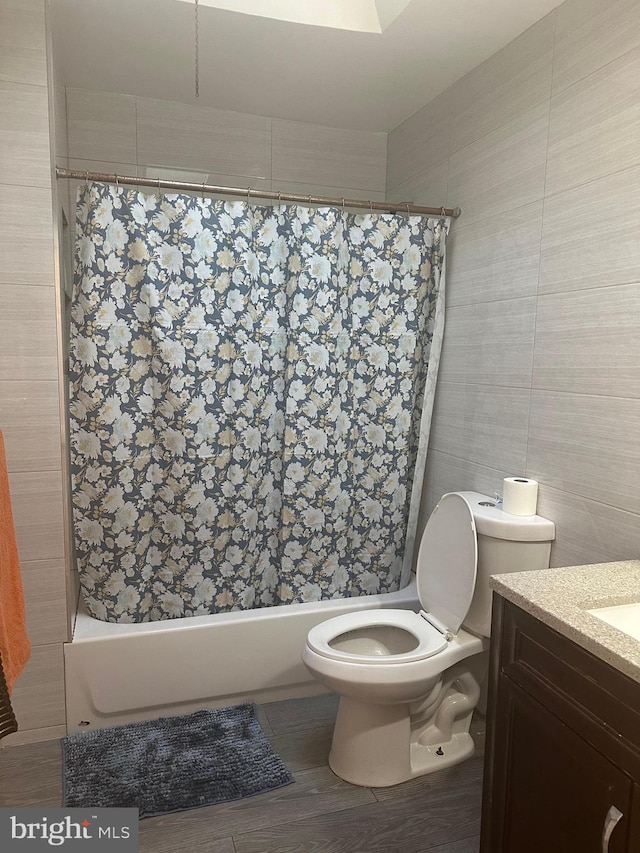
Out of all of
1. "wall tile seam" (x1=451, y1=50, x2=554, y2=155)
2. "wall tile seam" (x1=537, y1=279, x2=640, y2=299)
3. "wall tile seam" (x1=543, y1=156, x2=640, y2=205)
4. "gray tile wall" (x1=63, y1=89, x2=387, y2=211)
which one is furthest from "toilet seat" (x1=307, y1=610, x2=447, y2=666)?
"gray tile wall" (x1=63, y1=89, x2=387, y2=211)

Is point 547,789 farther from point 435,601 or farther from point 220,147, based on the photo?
point 220,147

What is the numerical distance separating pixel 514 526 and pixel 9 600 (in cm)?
145

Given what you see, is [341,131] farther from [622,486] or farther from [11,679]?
[11,679]

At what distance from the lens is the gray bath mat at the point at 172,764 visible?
1.87 metres

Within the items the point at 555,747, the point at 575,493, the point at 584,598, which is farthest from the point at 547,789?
the point at 575,493

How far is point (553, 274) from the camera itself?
76.6 inches

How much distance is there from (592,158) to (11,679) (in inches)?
83.3

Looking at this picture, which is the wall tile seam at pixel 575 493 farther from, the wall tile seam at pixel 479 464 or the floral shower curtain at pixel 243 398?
the floral shower curtain at pixel 243 398

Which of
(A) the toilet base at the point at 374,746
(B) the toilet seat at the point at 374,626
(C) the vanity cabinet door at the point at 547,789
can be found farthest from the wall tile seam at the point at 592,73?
(A) the toilet base at the point at 374,746

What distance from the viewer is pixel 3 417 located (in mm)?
1979

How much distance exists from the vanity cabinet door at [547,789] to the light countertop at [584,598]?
0.66 ft

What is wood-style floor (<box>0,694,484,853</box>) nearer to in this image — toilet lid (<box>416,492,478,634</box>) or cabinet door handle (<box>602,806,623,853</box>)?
toilet lid (<box>416,492,478,634</box>)

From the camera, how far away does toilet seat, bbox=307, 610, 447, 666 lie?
1864mm

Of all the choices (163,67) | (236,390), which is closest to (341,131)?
(163,67)
